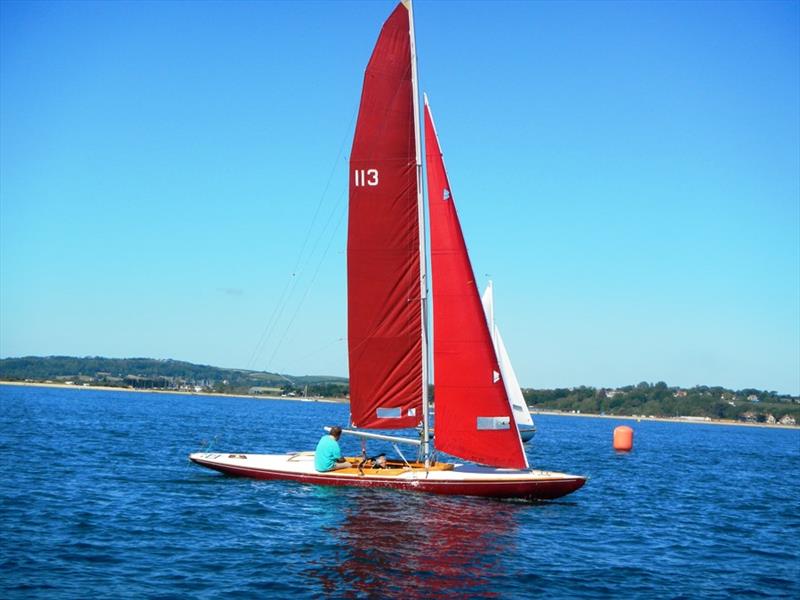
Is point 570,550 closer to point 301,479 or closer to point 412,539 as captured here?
point 412,539

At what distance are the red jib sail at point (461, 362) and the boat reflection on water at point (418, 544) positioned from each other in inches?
66.2

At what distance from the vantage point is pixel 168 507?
20906mm

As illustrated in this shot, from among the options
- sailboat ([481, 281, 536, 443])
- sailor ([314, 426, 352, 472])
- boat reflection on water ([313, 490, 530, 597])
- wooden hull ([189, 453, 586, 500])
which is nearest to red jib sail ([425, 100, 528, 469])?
wooden hull ([189, 453, 586, 500])

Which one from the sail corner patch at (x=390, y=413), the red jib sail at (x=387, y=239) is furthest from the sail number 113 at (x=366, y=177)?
the sail corner patch at (x=390, y=413)

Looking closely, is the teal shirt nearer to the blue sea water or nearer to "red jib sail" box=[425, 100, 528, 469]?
the blue sea water

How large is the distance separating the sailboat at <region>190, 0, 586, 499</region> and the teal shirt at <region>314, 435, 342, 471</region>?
15.4 inches

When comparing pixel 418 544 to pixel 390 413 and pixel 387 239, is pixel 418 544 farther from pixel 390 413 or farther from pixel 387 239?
pixel 387 239

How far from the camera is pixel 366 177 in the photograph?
84.5 ft

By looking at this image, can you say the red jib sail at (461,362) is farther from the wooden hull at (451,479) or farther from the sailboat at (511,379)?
the sailboat at (511,379)

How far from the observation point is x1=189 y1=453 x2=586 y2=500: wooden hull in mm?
23469

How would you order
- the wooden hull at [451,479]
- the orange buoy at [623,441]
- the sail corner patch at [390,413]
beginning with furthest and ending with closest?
1. the orange buoy at [623,441]
2. the sail corner patch at [390,413]
3. the wooden hull at [451,479]

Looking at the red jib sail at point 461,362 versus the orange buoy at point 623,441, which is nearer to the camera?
the red jib sail at point 461,362

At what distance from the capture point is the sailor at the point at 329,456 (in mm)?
24406

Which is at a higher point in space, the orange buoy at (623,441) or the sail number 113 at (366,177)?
the sail number 113 at (366,177)
